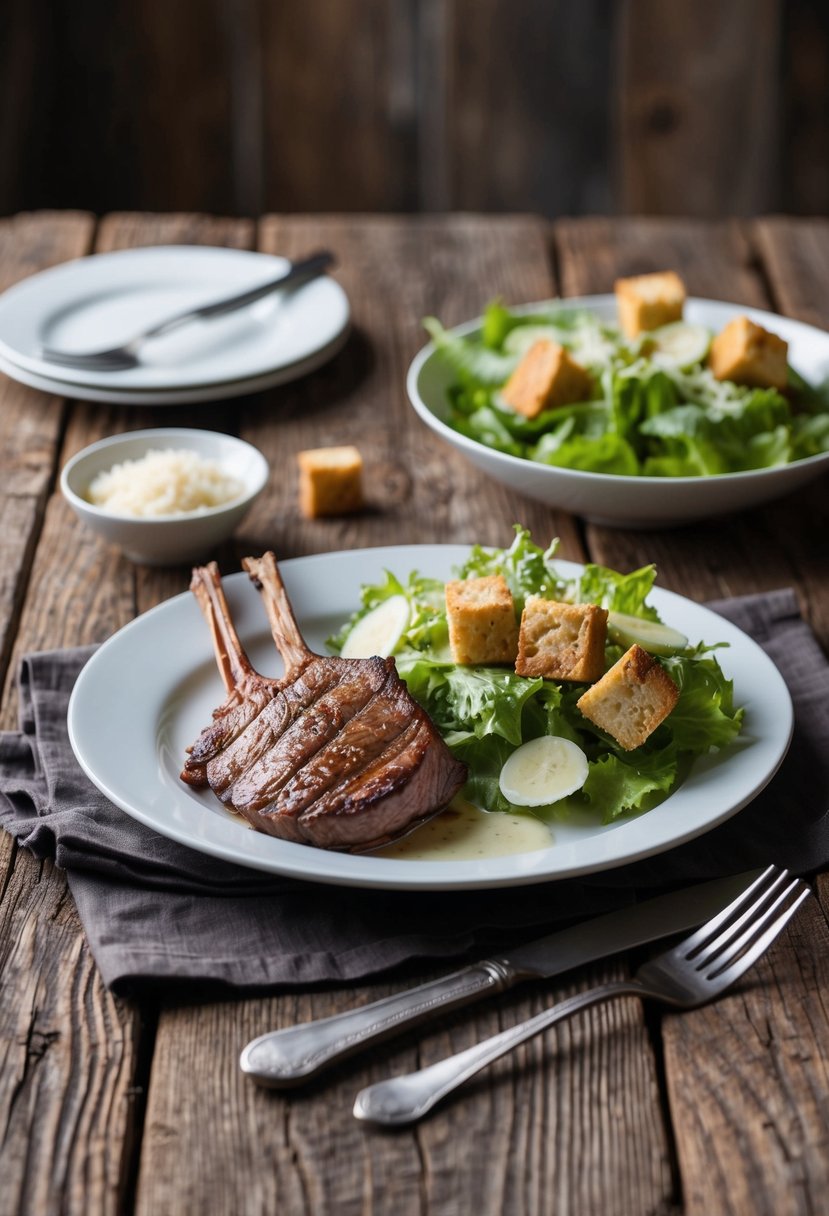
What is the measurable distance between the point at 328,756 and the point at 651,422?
1135mm

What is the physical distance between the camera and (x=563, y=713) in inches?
68.3

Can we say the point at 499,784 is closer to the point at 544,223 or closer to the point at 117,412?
Answer: the point at 117,412

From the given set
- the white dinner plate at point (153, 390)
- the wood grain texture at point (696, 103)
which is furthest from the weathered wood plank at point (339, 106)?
the white dinner plate at point (153, 390)

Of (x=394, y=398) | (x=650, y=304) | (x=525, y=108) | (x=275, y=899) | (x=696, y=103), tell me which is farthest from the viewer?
(x=525, y=108)

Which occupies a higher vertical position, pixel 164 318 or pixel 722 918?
pixel 722 918

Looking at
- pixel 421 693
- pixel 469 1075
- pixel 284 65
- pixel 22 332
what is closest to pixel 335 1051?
pixel 469 1075

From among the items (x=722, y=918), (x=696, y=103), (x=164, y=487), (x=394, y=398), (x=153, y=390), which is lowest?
(x=696, y=103)

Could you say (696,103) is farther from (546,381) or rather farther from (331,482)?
(331,482)

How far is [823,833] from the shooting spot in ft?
5.46

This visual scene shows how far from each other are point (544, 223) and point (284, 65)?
7.55 feet

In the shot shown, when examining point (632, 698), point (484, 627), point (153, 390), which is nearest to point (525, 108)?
point (153, 390)

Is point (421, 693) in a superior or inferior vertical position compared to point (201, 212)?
superior

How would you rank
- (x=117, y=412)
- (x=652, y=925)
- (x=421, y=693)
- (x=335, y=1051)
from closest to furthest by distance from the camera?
1. (x=335, y=1051)
2. (x=652, y=925)
3. (x=421, y=693)
4. (x=117, y=412)

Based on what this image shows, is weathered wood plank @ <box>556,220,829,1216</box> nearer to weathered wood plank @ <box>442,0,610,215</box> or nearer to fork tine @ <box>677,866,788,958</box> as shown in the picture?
fork tine @ <box>677,866,788,958</box>
